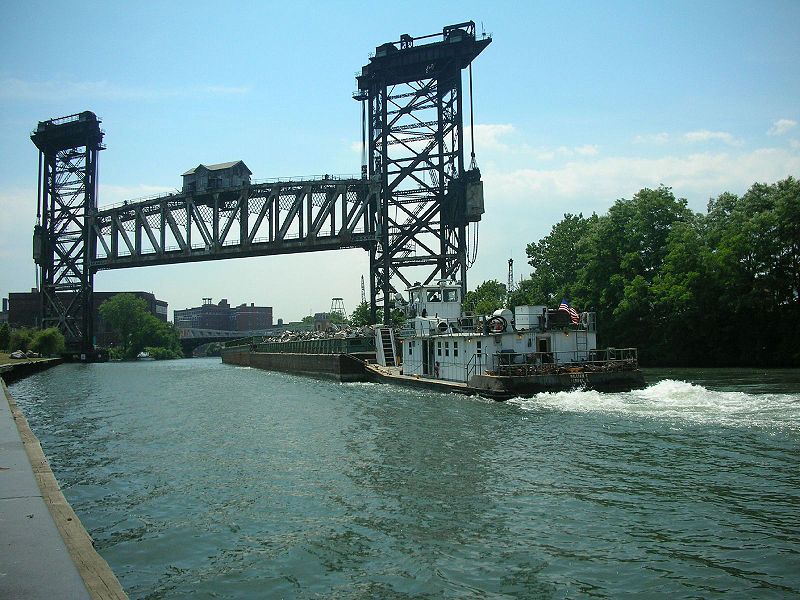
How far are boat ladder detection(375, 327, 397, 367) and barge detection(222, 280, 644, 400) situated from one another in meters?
1.17

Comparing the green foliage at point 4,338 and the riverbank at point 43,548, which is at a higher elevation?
the green foliage at point 4,338

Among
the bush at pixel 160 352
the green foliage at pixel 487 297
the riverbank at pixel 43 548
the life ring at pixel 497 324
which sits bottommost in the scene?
the bush at pixel 160 352

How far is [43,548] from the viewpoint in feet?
27.1

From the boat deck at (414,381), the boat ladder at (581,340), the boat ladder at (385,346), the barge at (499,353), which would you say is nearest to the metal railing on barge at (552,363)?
the barge at (499,353)

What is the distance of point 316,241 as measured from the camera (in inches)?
3044

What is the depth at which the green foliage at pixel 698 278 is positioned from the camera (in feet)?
186

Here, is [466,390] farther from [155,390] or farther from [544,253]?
[544,253]

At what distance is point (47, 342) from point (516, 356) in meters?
79.4

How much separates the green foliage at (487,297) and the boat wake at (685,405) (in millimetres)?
54532

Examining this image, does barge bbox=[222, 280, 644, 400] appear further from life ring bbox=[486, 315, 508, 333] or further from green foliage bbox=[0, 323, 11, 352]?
green foliage bbox=[0, 323, 11, 352]

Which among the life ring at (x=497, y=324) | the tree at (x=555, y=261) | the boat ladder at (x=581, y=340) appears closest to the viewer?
the life ring at (x=497, y=324)

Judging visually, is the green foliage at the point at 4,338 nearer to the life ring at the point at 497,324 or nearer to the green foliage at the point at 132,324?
the green foliage at the point at 132,324

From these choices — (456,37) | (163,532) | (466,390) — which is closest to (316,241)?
(456,37)

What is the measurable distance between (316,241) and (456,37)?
26.7 meters
